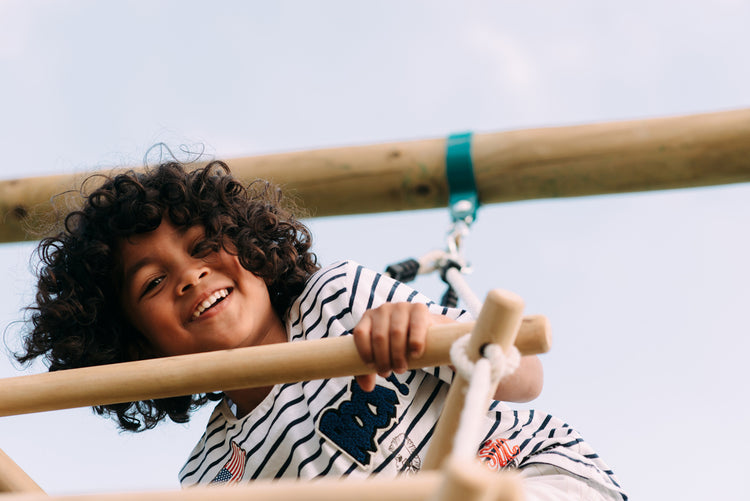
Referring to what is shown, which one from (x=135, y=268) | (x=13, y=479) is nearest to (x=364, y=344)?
(x=13, y=479)

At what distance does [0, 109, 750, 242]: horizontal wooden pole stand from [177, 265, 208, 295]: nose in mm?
349

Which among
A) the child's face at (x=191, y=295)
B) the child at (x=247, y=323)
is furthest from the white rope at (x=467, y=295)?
the child's face at (x=191, y=295)

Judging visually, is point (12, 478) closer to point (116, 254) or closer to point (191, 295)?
point (191, 295)

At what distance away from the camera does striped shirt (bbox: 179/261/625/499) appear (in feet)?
3.87

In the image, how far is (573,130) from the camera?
1.58 m

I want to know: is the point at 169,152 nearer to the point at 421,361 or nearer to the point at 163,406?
the point at 163,406

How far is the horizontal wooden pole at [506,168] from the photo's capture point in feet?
4.94

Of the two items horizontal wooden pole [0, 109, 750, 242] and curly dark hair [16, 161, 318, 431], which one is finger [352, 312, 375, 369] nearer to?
curly dark hair [16, 161, 318, 431]

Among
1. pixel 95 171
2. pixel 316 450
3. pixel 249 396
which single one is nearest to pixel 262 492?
pixel 316 450

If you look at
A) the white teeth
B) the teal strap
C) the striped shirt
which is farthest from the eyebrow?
the teal strap

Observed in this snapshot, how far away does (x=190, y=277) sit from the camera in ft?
4.40

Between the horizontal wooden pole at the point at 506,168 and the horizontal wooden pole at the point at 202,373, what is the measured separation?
0.80 m

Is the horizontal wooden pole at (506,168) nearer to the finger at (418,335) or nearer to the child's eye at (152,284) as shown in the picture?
the child's eye at (152,284)

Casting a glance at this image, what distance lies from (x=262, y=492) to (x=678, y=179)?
3.86ft
